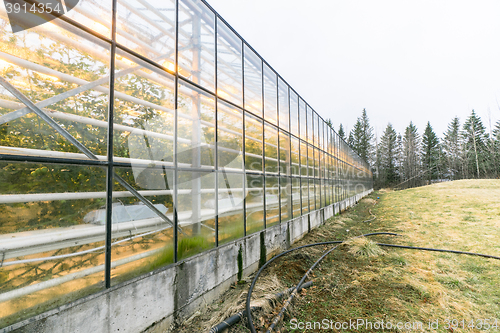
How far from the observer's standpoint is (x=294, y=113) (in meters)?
8.73

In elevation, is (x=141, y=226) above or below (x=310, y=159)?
below

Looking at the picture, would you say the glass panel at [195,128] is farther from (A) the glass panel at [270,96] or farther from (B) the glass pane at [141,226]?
(A) the glass panel at [270,96]

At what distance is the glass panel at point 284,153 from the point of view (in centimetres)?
722

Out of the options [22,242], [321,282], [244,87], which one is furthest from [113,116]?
[321,282]

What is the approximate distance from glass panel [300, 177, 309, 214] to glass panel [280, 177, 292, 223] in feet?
4.29

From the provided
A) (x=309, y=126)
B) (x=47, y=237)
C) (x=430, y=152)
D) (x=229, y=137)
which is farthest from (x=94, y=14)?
(x=430, y=152)

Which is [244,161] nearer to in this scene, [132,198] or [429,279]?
[132,198]

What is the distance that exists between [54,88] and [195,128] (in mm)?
1980

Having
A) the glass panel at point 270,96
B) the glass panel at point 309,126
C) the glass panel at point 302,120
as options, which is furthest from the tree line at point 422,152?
the glass panel at point 270,96

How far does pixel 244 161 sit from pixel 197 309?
2956 mm

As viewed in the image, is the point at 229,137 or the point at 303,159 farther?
the point at 303,159

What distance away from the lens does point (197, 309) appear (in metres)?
3.44

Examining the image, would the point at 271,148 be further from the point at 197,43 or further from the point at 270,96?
the point at 197,43

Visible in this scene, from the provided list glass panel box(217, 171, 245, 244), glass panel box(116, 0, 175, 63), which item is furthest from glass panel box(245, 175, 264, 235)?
glass panel box(116, 0, 175, 63)
